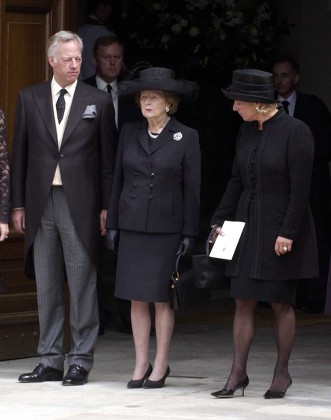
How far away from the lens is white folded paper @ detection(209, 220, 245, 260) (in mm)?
8641

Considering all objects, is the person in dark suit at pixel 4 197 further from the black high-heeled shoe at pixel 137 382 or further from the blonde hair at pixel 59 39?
the black high-heeled shoe at pixel 137 382

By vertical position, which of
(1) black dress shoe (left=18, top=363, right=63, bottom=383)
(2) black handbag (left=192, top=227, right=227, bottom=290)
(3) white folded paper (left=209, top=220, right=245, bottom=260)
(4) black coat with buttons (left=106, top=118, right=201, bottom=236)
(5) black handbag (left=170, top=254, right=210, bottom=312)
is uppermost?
(4) black coat with buttons (left=106, top=118, right=201, bottom=236)

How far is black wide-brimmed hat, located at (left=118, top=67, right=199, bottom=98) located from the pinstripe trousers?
732 millimetres

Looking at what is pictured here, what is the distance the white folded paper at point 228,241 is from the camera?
8641 mm

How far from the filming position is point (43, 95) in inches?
368

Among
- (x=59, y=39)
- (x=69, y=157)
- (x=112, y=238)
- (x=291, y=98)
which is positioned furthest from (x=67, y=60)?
(x=291, y=98)

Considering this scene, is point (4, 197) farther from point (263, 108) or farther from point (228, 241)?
point (263, 108)

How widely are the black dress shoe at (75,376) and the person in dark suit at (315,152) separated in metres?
3.93

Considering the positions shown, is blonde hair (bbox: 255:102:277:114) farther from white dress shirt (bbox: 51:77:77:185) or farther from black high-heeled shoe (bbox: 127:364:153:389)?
black high-heeled shoe (bbox: 127:364:153:389)

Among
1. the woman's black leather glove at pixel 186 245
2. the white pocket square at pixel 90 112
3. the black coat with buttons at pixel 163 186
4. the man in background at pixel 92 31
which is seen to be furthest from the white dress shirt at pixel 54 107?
the man in background at pixel 92 31

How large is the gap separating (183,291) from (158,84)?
3.90 feet

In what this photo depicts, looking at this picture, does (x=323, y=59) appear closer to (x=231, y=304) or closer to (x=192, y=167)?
(x=231, y=304)

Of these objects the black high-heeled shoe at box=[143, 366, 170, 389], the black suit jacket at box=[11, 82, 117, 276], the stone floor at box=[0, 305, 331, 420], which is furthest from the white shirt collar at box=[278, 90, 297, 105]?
the black high-heeled shoe at box=[143, 366, 170, 389]

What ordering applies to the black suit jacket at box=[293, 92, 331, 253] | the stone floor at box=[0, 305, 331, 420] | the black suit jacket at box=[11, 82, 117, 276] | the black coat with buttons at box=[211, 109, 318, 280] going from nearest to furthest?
the stone floor at box=[0, 305, 331, 420] → the black coat with buttons at box=[211, 109, 318, 280] → the black suit jacket at box=[11, 82, 117, 276] → the black suit jacket at box=[293, 92, 331, 253]
